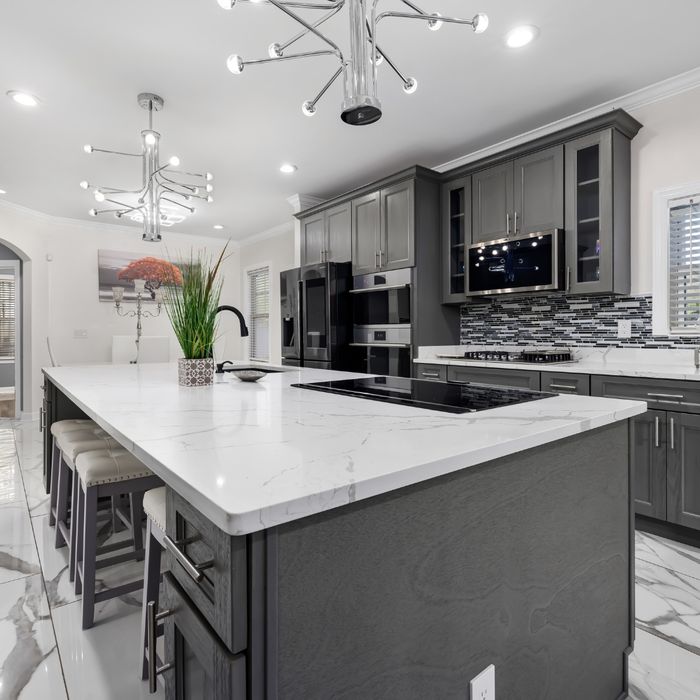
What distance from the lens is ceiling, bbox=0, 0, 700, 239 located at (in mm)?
2273

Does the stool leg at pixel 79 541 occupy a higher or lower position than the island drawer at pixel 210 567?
lower

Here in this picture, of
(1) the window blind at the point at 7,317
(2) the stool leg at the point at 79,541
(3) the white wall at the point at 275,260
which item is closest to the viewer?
(2) the stool leg at the point at 79,541

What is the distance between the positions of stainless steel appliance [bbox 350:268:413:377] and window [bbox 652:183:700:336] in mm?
1719

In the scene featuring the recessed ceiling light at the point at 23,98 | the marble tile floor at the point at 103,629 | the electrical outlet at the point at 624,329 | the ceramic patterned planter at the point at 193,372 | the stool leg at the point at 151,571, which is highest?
the recessed ceiling light at the point at 23,98

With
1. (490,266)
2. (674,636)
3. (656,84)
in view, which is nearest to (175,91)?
(490,266)

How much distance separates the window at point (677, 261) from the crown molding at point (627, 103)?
591mm

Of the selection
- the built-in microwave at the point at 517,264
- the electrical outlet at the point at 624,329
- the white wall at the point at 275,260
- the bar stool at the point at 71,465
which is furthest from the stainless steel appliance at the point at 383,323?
the bar stool at the point at 71,465

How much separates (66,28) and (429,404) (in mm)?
2637

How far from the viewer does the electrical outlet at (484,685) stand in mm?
884

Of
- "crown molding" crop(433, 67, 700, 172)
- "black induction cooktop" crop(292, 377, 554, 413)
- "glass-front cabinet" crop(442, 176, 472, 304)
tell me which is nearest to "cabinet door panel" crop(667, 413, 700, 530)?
"black induction cooktop" crop(292, 377, 554, 413)

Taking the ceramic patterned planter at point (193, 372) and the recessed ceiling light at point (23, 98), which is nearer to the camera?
the ceramic patterned planter at point (193, 372)

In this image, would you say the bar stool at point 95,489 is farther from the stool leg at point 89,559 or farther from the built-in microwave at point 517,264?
the built-in microwave at point 517,264

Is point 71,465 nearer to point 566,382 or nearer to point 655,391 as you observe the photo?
point 566,382

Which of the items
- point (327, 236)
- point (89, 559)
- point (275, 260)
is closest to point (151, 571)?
point (89, 559)
